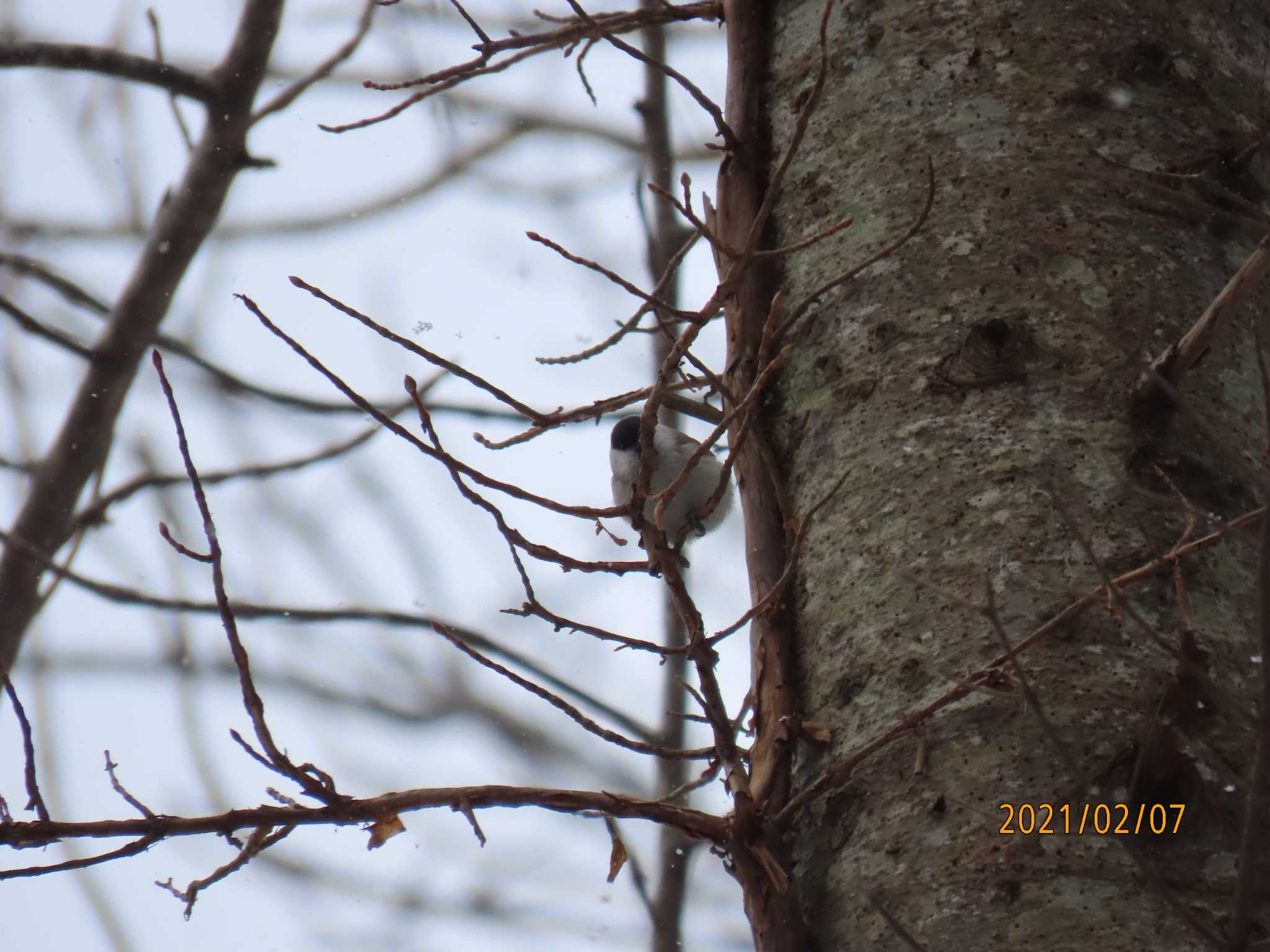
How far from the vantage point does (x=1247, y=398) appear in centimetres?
173

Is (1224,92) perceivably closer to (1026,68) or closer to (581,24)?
(1026,68)

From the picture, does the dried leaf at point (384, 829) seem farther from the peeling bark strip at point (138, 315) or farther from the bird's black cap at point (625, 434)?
the bird's black cap at point (625, 434)

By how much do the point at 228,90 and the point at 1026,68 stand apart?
6.41ft

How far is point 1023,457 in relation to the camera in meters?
1.63

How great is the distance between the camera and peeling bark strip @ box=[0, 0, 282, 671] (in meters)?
2.66

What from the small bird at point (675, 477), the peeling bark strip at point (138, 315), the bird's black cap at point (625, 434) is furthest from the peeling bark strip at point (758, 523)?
the bird's black cap at point (625, 434)

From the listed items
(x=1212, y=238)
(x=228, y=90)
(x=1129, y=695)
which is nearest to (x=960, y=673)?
(x=1129, y=695)

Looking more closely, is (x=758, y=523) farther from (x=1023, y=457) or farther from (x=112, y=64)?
(x=112, y=64)

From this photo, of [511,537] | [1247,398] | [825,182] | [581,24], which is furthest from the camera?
[581,24]

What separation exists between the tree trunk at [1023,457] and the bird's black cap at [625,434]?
2.04 metres

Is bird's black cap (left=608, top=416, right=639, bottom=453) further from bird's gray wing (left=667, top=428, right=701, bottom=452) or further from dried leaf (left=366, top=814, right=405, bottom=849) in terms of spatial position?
dried leaf (left=366, top=814, right=405, bottom=849)
